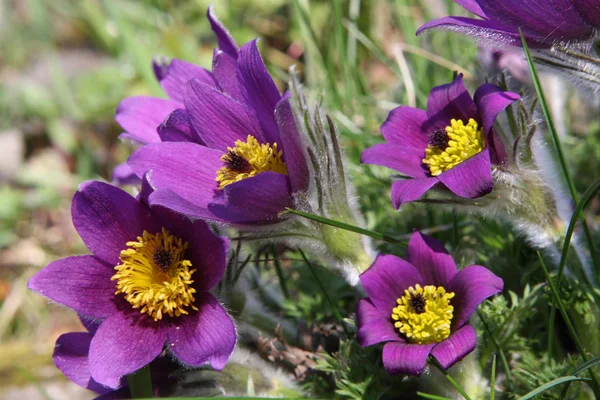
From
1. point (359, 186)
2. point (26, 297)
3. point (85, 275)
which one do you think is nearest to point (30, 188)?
point (26, 297)

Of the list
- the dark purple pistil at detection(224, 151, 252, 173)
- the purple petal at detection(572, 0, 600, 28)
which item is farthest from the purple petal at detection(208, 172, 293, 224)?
the purple petal at detection(572, 0, 600, 28)

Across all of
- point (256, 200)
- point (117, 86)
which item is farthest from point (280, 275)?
point (117, 86)

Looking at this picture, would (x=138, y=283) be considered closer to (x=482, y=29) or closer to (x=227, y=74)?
(x=227, y=74)

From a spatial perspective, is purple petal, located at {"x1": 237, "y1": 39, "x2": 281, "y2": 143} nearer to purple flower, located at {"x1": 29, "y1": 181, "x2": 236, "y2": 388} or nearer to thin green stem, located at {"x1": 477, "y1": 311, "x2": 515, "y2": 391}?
purple flower, located at {"x1": 29, "y1": 181, "x2": 236, "y2": 388}

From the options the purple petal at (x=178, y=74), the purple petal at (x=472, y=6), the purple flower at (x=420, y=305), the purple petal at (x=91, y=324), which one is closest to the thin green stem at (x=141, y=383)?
the purple petal at (x=91, y=324)

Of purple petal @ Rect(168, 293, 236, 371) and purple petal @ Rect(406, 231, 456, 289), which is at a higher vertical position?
purple petal @ Rect(406, 231, 456, 289)

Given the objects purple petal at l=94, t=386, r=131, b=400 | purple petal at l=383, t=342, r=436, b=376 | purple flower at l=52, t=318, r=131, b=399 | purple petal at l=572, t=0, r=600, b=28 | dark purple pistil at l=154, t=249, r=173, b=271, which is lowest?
purple petal at l=94, t=386, r=131, b=400
